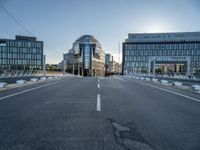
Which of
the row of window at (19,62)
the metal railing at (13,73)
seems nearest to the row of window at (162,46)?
the row of window at (19,62)

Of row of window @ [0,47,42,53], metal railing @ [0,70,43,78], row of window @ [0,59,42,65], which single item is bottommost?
metal railing @ [0,70,43,78]

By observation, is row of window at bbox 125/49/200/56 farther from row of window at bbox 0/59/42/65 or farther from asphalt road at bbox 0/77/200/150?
asphalt road at bbox 0/77/200/150

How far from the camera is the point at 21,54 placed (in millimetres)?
99500

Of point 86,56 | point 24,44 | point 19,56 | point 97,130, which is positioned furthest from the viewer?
point 86,56

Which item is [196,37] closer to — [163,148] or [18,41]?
[18,41]

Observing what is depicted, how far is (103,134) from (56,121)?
4.94ft

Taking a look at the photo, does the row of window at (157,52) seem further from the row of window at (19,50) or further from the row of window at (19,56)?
the row of window at (19,56)

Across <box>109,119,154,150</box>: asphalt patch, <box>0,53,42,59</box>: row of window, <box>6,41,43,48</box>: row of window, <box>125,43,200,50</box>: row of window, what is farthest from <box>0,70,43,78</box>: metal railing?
<box>125,43,200,50</box>: row of window

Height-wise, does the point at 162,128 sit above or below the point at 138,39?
below

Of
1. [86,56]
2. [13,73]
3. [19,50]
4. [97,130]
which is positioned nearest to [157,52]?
[86,56]

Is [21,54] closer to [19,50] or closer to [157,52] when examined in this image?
[19,50]

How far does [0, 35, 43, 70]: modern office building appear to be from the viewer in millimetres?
97188

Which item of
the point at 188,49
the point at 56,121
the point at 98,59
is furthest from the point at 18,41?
the point at 56,121

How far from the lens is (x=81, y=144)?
3.37m
